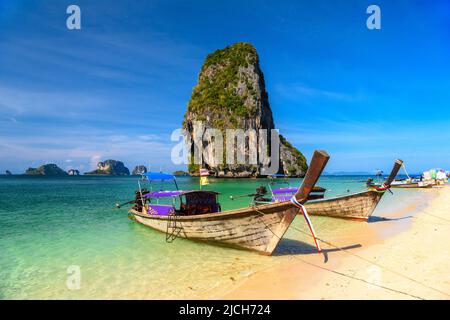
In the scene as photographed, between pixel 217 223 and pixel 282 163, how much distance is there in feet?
320

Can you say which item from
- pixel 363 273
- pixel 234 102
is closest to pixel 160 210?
pixel 363 273

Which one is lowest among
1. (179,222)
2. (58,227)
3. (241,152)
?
(58,227)

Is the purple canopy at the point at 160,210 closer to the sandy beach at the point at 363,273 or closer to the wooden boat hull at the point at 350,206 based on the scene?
the sandy beach at the point at 363,273

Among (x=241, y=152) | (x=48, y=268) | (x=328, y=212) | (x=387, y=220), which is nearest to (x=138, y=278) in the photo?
(x=48, y=268)

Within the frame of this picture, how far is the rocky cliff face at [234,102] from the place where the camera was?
317 ft

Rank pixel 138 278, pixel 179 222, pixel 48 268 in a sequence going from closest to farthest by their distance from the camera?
pixel 138 278
pixel 48 268
pixel 179 222

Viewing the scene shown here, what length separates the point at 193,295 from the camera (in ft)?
23.3

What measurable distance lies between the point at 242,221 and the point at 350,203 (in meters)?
10.1

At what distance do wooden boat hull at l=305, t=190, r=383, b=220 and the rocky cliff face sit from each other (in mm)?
75949

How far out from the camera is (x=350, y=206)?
1678 cm

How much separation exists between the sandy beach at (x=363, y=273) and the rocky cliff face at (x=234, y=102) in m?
83.5

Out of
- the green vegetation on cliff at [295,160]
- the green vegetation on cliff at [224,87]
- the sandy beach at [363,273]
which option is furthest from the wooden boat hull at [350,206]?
the green vegetation on cliff at [295,160]

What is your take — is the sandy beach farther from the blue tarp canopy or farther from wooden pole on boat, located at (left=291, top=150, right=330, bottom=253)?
the blue tarp canopy

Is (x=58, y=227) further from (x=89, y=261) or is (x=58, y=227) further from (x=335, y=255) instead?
(x=335, y=255)
